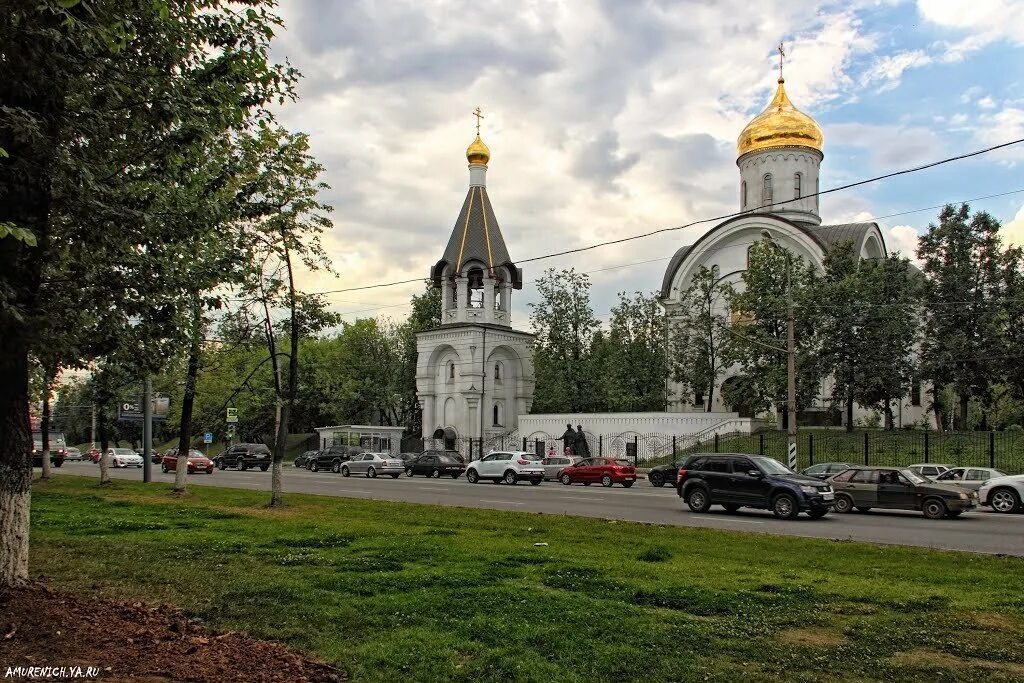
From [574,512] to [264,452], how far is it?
104 ft

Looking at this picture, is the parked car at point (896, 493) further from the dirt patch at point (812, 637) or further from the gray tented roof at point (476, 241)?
the gray tented roof at point (476, 241)

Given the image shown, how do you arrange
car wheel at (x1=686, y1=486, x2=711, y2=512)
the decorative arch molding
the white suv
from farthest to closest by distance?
the decorative arch molding
the white suv
car wheel at (x1=686, y1=486, x2=711, y2=512)

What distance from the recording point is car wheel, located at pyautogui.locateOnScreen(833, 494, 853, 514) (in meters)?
21.5

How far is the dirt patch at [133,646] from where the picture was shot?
21.0 ft

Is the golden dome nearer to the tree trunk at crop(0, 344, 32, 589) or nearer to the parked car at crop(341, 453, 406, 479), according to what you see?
the parked car at crop(341, 453, 406, 479)

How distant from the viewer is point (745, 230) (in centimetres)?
5175

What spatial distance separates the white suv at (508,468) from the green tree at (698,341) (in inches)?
637

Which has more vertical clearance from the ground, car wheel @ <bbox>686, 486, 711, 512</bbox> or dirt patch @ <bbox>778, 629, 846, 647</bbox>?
dirt patch @ <bbox>778, 629, 846, 647</bbox>

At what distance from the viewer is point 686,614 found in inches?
326

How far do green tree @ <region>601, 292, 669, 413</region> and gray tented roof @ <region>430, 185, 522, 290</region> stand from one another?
787 cm

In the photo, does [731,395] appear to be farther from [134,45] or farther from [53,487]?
[134,45]

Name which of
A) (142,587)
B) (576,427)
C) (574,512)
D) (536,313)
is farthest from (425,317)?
(142,587)

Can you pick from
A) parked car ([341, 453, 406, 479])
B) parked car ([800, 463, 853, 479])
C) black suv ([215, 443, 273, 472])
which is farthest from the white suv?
black suv ([215, 443, 273, 472])

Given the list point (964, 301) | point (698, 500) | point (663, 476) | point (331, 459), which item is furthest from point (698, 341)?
point (698, 500)
